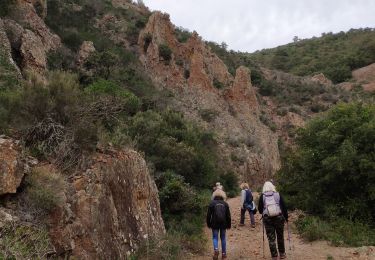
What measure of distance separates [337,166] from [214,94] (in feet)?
69.6

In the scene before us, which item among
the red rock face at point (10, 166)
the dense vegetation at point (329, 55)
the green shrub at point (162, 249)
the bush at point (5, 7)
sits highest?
the dense vegetation at point (329, 55)

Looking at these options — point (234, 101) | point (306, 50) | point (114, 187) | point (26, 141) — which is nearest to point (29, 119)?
point (26, 141)

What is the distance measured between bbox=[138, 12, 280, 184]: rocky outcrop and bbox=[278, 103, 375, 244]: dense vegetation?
38.4 ft

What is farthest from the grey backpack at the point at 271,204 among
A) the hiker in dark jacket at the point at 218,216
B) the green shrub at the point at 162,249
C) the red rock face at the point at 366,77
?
the red rock face at the point at 366,77

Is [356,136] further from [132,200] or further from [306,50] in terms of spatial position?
[306,50]

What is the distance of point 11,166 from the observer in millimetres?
6875

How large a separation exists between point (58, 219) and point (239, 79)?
3057 cm

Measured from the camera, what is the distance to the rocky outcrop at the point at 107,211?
7180 millimetres

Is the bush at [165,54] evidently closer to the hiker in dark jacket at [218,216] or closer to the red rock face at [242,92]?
the red rock face at [242,92]

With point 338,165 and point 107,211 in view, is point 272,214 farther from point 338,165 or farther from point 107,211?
point 338,165

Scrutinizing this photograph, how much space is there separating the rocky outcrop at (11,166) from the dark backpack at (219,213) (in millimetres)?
3991

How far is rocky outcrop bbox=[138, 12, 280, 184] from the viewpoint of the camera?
3055 cm

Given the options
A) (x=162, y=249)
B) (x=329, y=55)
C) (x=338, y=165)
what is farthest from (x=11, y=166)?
(x=329, y=55)

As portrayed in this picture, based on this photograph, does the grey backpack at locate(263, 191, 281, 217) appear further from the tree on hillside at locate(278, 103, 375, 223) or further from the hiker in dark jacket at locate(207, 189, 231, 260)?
the tree on hillside at locate(278, 103, 375, 223)
